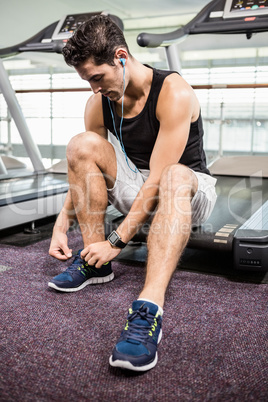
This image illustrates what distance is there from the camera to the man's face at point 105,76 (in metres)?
1.46

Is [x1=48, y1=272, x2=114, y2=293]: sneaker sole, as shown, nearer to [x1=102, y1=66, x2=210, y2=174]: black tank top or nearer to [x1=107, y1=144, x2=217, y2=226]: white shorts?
[x1=107, y1=144, x2=217, y2=226]: white shorts

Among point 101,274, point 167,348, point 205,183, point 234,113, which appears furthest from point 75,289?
point 234,113

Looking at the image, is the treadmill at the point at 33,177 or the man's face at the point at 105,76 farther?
the treadmill at the point at 33,177

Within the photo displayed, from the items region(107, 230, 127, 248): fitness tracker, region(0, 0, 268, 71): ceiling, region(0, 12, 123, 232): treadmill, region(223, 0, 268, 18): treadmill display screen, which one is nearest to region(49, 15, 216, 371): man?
region(107, 230, 127, 248): fitness tracker

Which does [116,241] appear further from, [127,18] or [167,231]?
[127,18]

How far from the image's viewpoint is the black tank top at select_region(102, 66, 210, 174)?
1643 millimetres

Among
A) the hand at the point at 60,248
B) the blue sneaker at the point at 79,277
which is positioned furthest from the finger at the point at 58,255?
the blue sneaker at the point at 79,277

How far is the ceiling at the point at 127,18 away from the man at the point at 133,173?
4956 mm

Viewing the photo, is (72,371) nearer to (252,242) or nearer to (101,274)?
(101,274)

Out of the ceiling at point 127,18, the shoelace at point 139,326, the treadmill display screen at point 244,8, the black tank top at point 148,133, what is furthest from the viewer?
the ceiling at point 127,18

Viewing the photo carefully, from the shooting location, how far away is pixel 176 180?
4.70ft

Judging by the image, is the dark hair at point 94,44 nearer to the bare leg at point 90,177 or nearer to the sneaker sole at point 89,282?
the bare leg at point 90,177

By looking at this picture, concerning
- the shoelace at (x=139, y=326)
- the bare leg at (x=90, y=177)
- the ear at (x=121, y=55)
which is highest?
the ear at (x=121, y=55)

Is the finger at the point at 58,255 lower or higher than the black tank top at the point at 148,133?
lower
